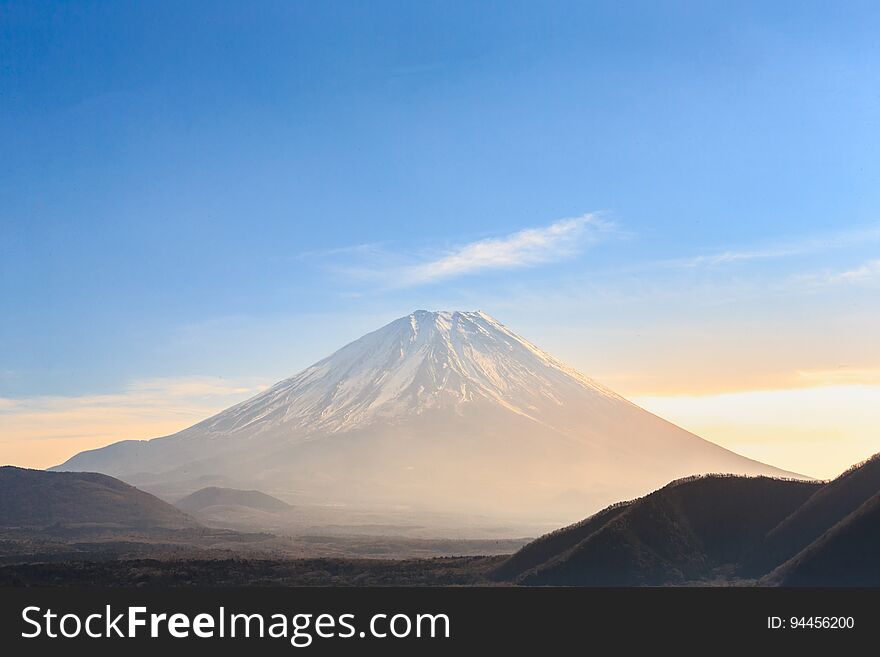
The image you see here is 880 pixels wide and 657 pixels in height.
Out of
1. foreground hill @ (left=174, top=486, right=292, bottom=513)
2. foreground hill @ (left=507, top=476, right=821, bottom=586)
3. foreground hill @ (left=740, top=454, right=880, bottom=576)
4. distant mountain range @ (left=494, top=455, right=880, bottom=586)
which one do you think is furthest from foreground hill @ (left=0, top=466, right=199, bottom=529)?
foreground hill @ (left=740, top=454, right=880, bottom=576)

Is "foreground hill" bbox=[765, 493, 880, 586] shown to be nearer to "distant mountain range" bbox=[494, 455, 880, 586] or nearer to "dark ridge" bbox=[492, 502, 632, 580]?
"distant mountain range" bbox=[494, 455, 880, 586]

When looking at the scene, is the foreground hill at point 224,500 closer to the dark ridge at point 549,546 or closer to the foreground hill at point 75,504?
the foreground hill at point 75,504

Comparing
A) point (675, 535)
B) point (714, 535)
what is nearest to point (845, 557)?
point (714, 535)

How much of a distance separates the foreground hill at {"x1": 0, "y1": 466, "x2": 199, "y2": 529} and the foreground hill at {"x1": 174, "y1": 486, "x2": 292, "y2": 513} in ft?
75.9

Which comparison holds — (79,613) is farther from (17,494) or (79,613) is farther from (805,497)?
(17,494)

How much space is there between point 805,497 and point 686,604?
26.5 meters

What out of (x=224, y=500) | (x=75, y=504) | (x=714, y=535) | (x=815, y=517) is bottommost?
(x=224, y=500)

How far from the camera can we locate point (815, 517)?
4900cm

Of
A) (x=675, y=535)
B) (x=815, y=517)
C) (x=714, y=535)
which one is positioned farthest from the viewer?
(x=714, y=535)

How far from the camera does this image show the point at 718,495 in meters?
54.8

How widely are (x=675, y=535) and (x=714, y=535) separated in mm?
2292

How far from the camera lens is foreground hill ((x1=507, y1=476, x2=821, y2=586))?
4919 centimetres

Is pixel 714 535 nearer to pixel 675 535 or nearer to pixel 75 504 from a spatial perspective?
pixel 675 535

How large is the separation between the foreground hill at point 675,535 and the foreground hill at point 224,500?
111 m
